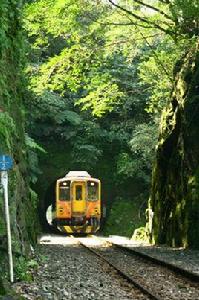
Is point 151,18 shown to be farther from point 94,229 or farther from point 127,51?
point 94,229

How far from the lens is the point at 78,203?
28.5 m

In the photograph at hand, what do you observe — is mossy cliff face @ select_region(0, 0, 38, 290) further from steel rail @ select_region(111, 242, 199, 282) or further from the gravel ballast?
steel rail @ select_region(111, 242, 199, 282)

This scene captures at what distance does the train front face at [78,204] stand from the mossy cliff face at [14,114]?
13293 mm

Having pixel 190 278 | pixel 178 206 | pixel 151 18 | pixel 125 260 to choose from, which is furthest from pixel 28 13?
pixel 190 278

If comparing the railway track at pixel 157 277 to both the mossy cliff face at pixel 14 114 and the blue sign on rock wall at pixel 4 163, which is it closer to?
the mossy cliff face at pixel 14 114

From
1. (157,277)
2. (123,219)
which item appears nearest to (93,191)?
(123,219)

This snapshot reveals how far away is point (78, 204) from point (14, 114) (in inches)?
618

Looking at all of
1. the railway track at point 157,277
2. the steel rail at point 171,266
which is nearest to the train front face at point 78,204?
the steel rail at point 171,266

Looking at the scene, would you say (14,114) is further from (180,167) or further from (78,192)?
(78,192)

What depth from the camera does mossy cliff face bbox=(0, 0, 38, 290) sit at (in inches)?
399

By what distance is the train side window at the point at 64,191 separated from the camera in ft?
92.9

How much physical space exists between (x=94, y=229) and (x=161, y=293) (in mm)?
21294

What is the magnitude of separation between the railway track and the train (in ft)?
47.7

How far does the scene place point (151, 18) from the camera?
19.5 meters
